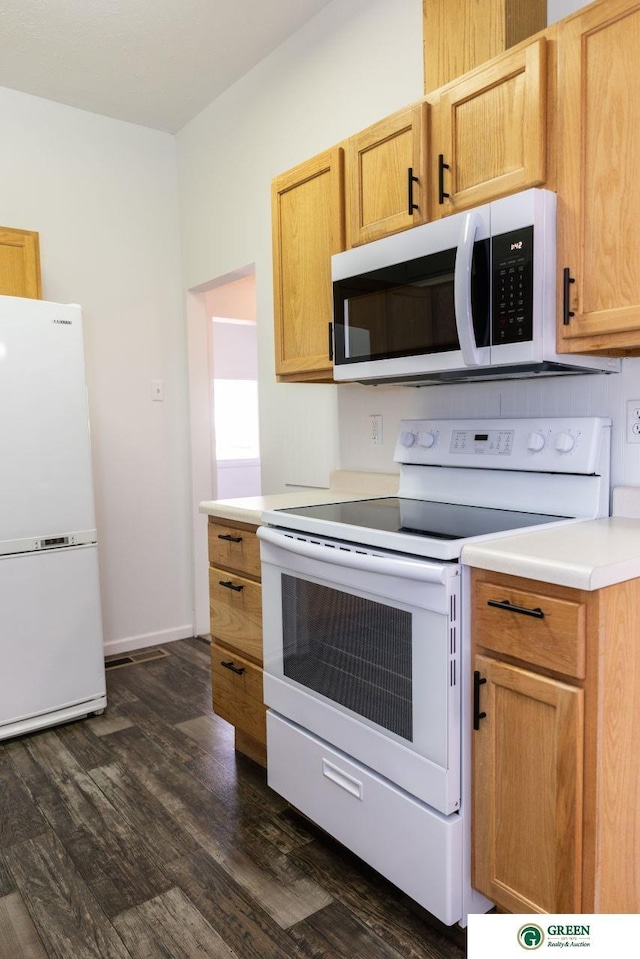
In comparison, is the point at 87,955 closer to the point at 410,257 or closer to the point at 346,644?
the point at 346,644

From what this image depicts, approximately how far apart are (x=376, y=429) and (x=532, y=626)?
1267 millimetres

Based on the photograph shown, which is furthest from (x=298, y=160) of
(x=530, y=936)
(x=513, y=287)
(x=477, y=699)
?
(x=530, y=936)

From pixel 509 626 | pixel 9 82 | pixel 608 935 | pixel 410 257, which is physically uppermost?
pixel 9 82

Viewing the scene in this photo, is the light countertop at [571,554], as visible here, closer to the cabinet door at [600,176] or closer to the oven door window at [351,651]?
the oven door window at [351,651]

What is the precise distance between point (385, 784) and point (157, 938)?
24.2 inches

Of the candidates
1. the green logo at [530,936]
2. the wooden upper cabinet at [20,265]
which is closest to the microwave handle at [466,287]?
the green logo at [530,936]

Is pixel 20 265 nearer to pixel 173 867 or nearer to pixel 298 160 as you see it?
pixel 298 160

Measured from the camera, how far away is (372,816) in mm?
1572

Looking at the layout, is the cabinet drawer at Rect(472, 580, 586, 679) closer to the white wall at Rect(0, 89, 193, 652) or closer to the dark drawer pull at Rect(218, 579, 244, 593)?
the dark drawer pull at Rect(218, 579, 244, 593)

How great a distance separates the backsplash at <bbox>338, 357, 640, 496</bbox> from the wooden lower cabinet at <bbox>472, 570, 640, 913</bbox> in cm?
56

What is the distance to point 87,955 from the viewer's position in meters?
1.45

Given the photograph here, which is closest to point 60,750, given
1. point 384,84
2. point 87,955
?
point 87,955

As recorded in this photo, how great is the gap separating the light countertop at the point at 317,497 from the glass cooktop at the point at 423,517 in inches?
5.9

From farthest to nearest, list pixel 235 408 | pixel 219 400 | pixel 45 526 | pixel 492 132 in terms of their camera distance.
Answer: pixel 235 408 < pixel 219 400 < pixel 45 526 < pixel 492 132
